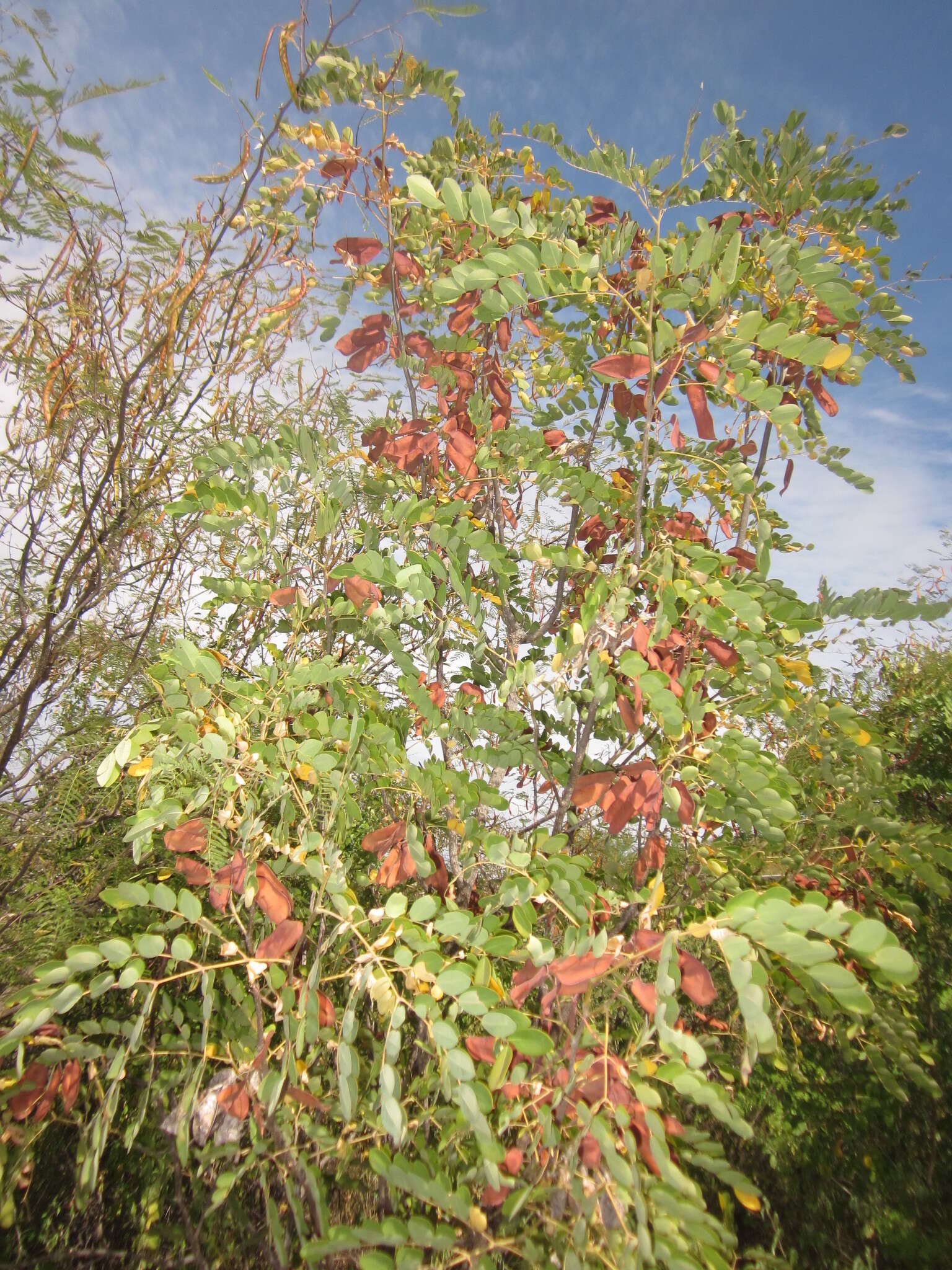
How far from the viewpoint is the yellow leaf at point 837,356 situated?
846 millimetres

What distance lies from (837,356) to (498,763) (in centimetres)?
85

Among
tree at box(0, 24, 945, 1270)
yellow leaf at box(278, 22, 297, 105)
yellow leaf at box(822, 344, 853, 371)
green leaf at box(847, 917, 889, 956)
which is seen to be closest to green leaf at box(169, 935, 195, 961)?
tree at box(0, 24, 945, 1270)

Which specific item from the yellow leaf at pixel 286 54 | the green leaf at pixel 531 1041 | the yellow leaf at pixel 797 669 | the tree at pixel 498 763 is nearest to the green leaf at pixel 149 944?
the tree at pixel 498 763

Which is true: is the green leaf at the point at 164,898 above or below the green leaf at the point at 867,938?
above

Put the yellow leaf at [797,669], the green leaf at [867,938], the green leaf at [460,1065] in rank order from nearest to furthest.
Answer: the green leaf at [867,938] → the green leaf at [460,1065] → the yellow leaf at [797,669]

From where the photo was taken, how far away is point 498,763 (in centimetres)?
121

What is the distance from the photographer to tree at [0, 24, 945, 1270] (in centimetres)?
80

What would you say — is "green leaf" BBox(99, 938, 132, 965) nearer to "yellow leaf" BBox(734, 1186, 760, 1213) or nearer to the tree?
the tree

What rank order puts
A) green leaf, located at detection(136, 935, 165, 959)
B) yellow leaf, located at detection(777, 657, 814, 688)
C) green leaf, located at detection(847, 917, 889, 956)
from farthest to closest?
yellow leaf, located at detection(777, 657, 814, 688)
green leaf, located at detection(136, 935, 165, 959)
green leaf, located at detection(847, 917, 889, 956)

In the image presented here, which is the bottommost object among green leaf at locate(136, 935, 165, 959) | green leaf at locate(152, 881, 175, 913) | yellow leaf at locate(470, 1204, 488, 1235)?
yellow leaf at locate(470, 1204, 488, 1235)

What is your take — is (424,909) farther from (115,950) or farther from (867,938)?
(867,938)

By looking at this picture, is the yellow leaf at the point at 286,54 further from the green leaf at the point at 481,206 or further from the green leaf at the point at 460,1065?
the green leaf at the point at 460,1065

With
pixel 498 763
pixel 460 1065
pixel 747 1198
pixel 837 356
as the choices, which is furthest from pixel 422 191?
pixel 747 1198

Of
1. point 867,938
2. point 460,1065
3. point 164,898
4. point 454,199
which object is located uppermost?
point 454,199
